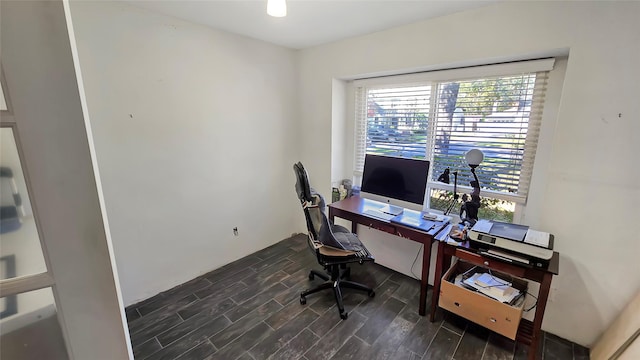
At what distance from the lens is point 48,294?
0.58 m

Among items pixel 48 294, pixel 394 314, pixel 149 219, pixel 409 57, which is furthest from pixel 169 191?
pixel 409 57

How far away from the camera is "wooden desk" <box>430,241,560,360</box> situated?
1621 mm

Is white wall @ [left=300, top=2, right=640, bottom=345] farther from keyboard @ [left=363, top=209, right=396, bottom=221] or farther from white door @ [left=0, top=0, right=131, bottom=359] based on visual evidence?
white door @ [left=0, top=0, right=131, bottom=359]

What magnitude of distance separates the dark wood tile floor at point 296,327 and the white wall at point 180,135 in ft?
1.23

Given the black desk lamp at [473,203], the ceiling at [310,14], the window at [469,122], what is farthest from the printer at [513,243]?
the ceiling at [310,14]

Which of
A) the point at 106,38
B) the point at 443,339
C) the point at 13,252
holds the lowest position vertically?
the point at 443,339

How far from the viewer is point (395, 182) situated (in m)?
2.44

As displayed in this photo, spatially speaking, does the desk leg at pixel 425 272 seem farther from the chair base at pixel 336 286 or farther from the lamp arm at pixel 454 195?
the lamp arm at pixel 454 195

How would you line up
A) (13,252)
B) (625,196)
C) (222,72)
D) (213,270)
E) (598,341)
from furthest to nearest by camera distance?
(213,270), (222,72), (598,341), (625,196), (13,252)

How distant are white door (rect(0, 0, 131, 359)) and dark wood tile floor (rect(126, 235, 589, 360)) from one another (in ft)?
4.86

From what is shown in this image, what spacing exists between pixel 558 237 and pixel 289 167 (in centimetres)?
267

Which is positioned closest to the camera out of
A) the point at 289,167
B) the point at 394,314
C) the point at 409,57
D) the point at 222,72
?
the point at 394,314

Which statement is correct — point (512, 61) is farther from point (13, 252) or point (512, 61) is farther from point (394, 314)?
point (13, 252)

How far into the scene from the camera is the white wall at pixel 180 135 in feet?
6.51
